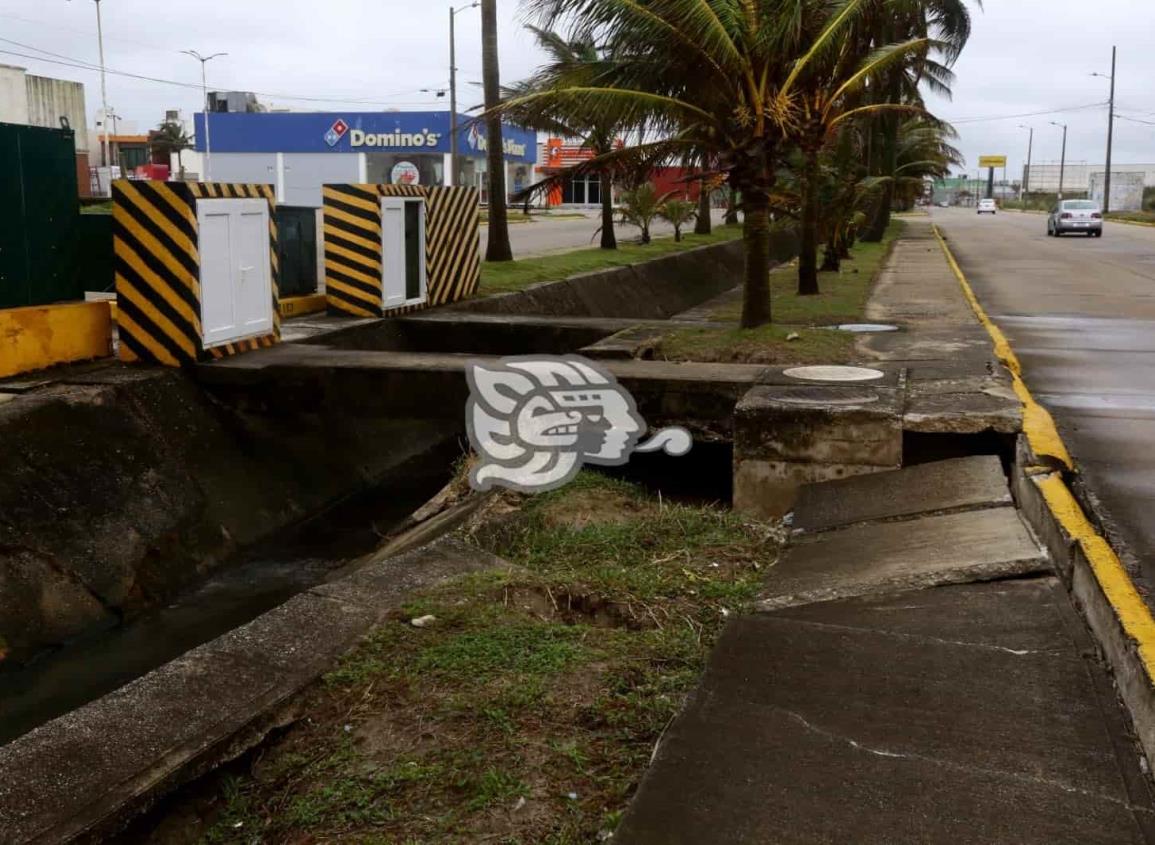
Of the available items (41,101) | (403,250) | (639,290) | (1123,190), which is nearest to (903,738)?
(403,250)

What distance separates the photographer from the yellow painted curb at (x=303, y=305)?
1330 centimetres

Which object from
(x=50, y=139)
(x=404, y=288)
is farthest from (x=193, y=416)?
(x=404, y=288)

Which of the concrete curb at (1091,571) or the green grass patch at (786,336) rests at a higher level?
the green grass patch at (786,336)

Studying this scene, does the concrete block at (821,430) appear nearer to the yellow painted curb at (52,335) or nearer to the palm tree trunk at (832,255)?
the yellow painted curb at (52,335)

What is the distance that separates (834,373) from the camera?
929 centimetres

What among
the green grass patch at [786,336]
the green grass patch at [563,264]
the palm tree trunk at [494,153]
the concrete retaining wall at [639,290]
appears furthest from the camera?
the palm tree trunk at [494,153]

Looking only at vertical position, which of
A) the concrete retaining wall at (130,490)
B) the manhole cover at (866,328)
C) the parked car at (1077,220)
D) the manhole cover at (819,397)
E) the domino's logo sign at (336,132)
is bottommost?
the concrete retaining wall at (130,490)

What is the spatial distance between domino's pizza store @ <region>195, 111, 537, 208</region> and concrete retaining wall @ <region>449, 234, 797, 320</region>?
2987cm

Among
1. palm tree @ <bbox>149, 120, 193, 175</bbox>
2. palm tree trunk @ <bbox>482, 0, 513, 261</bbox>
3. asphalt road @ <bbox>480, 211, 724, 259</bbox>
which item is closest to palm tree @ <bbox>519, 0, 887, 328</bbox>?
palm tree trunk @ <bbox>482, 0, 513, 261</bbox>

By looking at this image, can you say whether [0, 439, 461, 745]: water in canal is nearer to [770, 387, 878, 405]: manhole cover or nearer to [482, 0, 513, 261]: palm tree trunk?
[770, 387, 878, 405]: manhole cover

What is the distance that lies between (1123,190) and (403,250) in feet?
341

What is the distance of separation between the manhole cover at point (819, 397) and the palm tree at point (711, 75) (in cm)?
381

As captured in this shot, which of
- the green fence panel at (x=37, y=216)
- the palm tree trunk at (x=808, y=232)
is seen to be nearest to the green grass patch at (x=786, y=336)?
the palm tree trunk at (x=808, y=232)

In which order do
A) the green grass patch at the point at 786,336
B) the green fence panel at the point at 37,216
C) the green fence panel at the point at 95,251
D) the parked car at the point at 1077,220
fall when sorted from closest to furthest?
the green fence panel at the point at 37,216 → the green fence panel at the point at 95,251 → the green grass patch at the point at 786,336 → the parked car at the point at 1077,220
